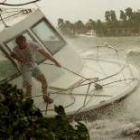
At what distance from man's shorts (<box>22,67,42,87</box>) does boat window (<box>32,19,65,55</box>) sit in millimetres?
842

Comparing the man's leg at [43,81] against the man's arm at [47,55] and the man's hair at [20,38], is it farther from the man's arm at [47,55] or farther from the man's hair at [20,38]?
the man's hair at [20,38]

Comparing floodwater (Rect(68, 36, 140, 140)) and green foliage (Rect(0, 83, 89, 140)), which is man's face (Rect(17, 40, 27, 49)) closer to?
floodwater (Rect(68, 36, 140, 140))

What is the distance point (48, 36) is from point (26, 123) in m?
5.03

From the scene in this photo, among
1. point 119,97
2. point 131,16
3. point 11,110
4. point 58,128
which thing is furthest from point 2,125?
point 131,16

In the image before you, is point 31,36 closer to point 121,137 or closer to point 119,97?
point 119,97

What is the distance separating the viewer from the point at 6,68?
10008 mm

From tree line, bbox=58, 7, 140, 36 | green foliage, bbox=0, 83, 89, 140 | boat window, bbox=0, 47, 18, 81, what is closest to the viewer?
green foliage, bbox=0, 83, 89, 140

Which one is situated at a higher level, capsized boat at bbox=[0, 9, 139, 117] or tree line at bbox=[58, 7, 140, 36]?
capsized boat at bbox=[0, 9, 139, 117]

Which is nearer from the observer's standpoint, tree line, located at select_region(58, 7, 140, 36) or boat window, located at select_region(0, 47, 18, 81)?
boat window, located at select_region(0, 47, 18, 81)

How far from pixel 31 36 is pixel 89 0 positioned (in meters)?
15.6

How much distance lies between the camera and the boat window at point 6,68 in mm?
9977

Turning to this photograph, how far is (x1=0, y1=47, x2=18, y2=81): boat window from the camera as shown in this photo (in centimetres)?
998

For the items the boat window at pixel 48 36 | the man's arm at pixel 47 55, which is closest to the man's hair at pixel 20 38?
the man's arm at pixel 47 55

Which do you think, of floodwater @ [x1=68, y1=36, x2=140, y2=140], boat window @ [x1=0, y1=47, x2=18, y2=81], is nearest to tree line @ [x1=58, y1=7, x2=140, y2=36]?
floodwater @ [x1=68, y1=36, x2=140, y2=140]
